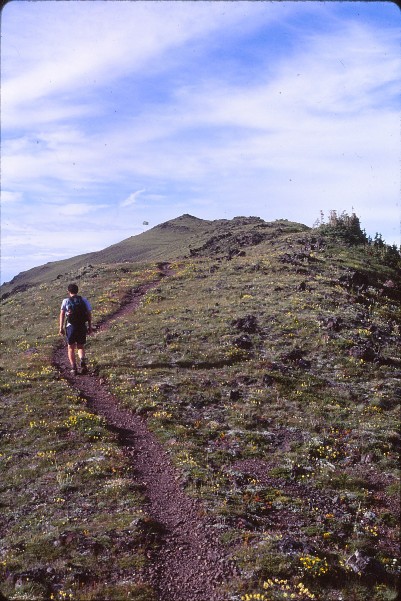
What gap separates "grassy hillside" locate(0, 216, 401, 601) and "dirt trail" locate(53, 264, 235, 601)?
0.28m

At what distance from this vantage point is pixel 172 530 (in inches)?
409

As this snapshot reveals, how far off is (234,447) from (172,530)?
4893 mm

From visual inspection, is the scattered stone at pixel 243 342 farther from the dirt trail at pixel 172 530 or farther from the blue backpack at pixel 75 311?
the dirt trail at pixel 172 530

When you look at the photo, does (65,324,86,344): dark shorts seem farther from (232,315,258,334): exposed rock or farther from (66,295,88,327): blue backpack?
(232,315,258,334): exposed rock

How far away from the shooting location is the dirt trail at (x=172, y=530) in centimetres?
865

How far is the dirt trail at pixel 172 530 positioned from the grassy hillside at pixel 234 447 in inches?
11.2

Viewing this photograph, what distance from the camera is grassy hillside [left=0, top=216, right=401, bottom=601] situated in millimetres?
9133

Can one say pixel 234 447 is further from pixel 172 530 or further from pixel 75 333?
pixel 75 333

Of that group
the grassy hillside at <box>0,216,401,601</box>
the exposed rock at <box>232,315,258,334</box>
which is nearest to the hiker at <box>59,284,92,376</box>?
Answer: the grassy hillside at <box>0,216,401,601</box>

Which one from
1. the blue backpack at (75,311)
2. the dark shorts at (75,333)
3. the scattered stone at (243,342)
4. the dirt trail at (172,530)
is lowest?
the dirt trail at (172,530)

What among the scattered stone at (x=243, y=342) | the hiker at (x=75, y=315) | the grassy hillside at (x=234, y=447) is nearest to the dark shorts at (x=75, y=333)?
the hiker at (x=75, y=315)

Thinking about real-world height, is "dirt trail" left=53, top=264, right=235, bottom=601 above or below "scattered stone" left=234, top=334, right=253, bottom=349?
below

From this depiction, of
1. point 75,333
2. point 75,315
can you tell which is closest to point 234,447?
point 75,333

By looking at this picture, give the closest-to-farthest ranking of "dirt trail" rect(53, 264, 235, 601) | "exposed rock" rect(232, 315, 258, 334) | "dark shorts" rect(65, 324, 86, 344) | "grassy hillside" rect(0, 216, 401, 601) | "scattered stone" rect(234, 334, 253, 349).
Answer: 1. "dirt trail" rect(53, 264, 235, 601)
2. "grassy hillside" rect(0, 216, 401, 601)
3. "dark shorts" rect(65, 324, 86, 344)
4. "scattered stone" rect(234, 334, 253, 349)
5. "exposed rock" rect(232, 315, 258, 334)
